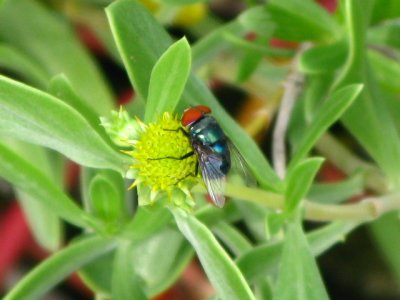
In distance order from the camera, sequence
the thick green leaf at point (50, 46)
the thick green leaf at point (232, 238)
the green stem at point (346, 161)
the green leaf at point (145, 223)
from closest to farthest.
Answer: the green leaf at point (145, 223), the thick green leaf at point (232, 238), the green stem at point (346, 161), the thick green leaf at point (50, 46)

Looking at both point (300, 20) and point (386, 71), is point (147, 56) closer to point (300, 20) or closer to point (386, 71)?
point (300, 20)

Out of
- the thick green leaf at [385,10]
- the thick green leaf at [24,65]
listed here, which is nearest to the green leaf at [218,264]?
the thick green leaf at [385,10]

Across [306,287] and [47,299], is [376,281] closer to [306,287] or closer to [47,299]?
[47,299]

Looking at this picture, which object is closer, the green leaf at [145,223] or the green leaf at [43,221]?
the green leaf at [145,223]

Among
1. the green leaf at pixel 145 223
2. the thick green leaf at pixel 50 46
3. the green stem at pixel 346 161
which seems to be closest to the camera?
the green leaf at pixel 145 223

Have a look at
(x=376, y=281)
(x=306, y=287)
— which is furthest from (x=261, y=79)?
(x=306, y=287)

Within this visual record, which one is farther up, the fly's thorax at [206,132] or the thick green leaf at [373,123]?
the fly's thorax at [206,132]

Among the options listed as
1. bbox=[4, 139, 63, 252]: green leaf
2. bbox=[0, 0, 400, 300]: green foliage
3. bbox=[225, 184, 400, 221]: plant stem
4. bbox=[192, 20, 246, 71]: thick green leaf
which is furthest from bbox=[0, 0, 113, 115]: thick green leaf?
bbox=[225, 184, 400, 221]: plant stem

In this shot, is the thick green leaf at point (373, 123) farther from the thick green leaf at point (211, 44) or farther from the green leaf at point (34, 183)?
the green leaf at point (34, 183)
